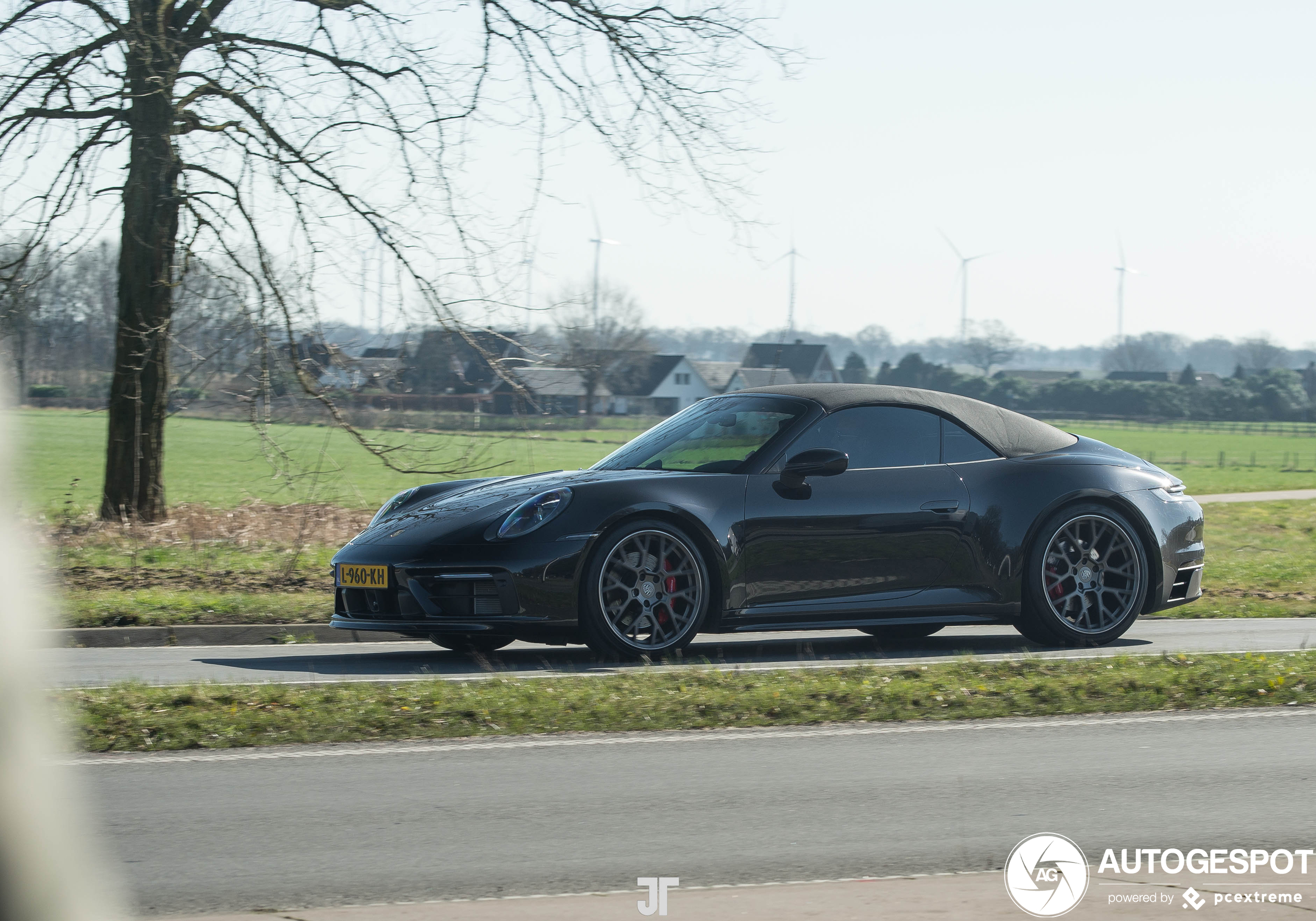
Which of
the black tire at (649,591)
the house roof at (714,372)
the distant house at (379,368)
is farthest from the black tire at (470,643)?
the house roof at (714,372)

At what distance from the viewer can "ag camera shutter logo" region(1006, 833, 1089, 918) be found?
13.6 ft

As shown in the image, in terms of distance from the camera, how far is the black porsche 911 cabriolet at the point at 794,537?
8.55 m

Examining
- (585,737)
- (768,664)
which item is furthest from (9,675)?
(768,664)

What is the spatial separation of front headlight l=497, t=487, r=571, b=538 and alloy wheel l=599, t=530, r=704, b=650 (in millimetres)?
423

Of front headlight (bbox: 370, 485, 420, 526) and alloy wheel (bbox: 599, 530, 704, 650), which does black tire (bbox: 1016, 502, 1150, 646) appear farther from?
front headlight (bbox: 370, 485, 420, 526)

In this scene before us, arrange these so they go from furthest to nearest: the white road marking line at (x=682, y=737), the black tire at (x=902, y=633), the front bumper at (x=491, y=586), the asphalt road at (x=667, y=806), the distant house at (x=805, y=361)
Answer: the distant house at (x=805, y=361), the black tire at (x=902, y=633), the front bumper at (x=491, y=586), the white road marking line at (x=682, y=737), the asphalt road at (x=667, y=806)

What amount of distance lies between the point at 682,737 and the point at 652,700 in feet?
1.78

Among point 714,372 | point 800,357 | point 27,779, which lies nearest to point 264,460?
point 27,779

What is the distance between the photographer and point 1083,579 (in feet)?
31.9

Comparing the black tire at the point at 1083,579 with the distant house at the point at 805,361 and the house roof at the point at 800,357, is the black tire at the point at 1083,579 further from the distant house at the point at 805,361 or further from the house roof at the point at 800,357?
the house roof at the point at 800,357

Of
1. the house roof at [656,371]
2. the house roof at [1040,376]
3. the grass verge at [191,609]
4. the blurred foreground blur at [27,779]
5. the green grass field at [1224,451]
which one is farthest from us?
the house roof at [1040,376]

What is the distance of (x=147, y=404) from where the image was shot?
17.5m

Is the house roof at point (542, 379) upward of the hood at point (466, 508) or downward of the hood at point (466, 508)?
upward

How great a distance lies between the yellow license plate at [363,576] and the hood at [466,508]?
17 centimetres
